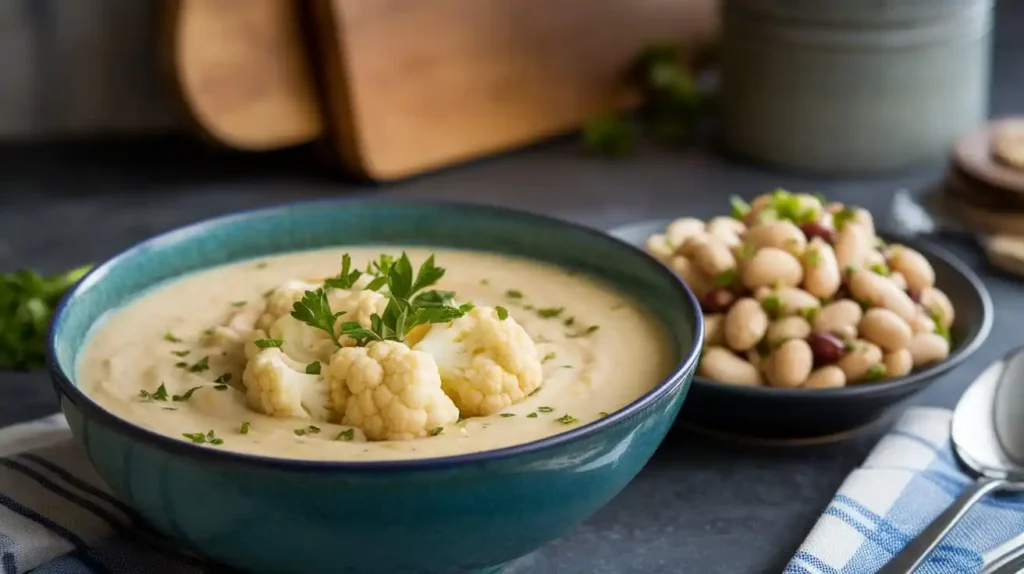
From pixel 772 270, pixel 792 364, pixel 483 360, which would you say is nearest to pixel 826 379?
pixel 792 364

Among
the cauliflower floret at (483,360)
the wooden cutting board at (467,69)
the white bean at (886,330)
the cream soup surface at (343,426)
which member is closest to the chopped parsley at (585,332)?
the cream soup surface at (343,426)

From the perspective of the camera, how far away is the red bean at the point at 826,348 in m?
1.35

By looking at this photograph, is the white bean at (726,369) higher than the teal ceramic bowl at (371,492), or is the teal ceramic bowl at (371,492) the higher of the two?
the teal ceramic bowl at (371,492)

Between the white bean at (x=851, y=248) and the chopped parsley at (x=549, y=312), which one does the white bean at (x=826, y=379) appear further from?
the chopped parsley at (x=549, y=312)

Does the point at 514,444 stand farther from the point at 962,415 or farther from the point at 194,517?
the point at 962,415

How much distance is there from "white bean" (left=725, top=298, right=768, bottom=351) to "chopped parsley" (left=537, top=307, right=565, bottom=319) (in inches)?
7.8

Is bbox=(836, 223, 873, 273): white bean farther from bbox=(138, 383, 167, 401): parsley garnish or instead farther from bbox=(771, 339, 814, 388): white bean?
bbox=(138, 383, 167, 401): parsley garnish

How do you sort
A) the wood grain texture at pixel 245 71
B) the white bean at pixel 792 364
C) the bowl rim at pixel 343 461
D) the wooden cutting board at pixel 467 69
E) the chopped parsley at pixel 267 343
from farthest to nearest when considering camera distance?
the wooden cutting board at pixel 467 69
the wood grain texture at pixel 245 71
the white bean at pixel 792 364
the chopped parsley at pixel 267 343
the bowl rim at pixel 343 461

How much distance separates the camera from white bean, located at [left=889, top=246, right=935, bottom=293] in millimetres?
1486

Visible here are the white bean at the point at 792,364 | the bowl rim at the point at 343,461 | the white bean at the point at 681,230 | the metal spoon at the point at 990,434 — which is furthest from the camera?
the white bean at the point at 681,230

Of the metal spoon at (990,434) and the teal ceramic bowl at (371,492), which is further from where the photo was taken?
the metal spoon at (990,434)

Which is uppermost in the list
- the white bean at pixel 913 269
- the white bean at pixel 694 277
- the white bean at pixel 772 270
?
the white bean at pixel 772 270

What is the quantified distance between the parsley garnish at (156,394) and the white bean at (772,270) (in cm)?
65

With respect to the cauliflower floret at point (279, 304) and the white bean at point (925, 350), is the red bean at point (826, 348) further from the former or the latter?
the cauliflower floret at point (279, 304)
